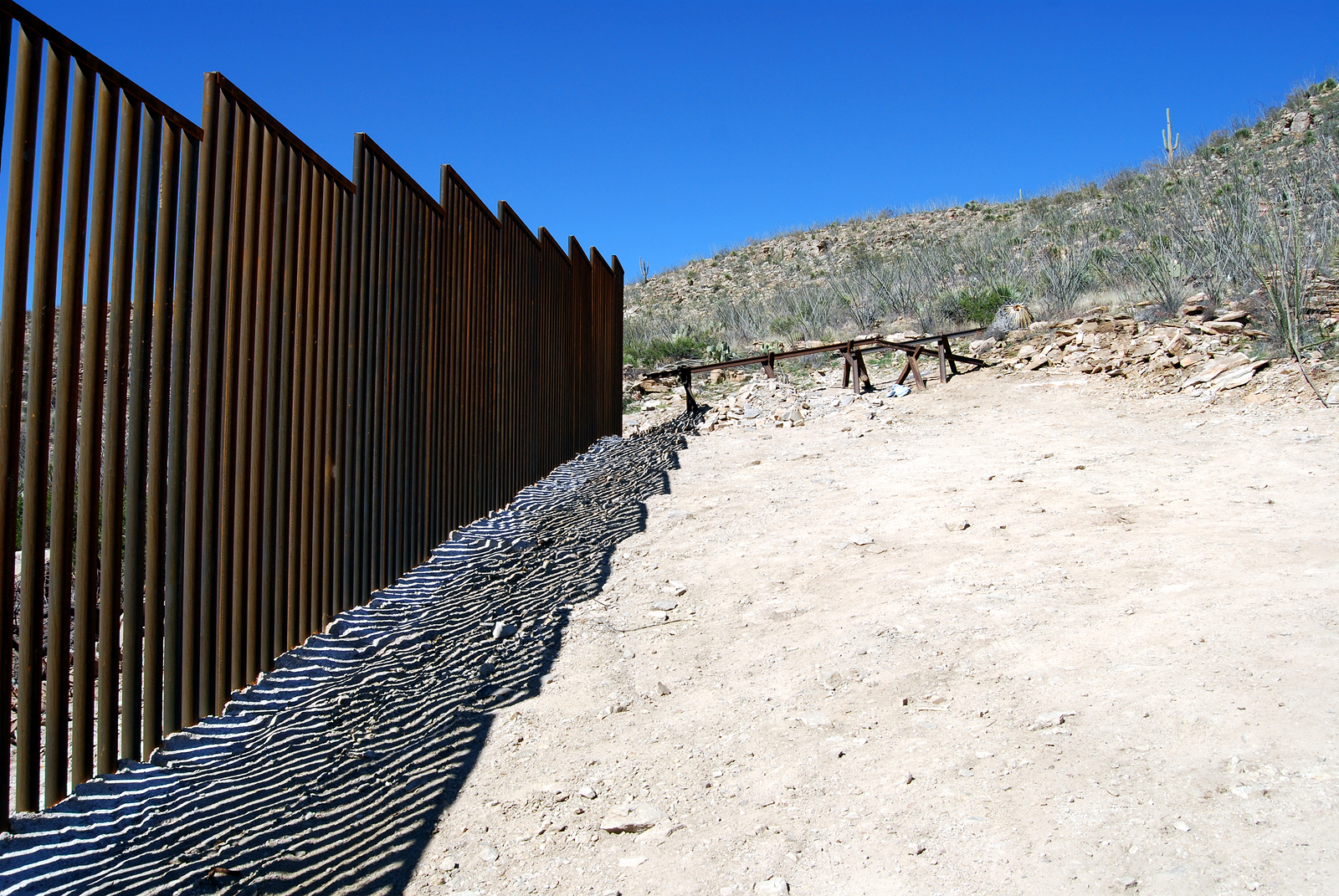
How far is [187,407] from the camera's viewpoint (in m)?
3.09

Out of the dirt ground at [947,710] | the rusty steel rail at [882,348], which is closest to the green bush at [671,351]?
the rusty steel rail at [882,348]

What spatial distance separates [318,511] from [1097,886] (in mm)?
3183

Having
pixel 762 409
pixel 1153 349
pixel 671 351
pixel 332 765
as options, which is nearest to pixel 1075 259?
pixel 1153 349

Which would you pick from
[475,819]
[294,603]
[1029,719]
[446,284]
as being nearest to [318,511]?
[294,603]

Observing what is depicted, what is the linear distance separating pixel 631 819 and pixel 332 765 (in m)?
1.04

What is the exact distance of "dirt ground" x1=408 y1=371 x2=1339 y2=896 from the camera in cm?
238

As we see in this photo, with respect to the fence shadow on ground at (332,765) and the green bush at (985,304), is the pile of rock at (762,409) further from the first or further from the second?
the fence shadow on ground at (332,765)

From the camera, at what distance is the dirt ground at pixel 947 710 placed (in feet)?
7.82

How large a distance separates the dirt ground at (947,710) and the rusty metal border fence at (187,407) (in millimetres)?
1052

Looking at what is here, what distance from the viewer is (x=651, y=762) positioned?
3113mm

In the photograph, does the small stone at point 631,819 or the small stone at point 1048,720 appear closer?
the small stone at point 631,819

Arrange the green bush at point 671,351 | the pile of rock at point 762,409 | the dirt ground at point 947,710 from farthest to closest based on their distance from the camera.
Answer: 1. the green bush at point 671,351
2. the pile of rock at point 762,409
3. the dirt ground at point 947,710

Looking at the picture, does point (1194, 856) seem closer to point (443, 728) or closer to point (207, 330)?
point (443, 728)

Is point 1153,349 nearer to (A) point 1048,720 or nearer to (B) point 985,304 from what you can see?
(B) point 985,304
